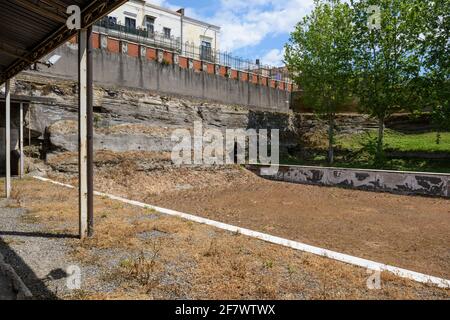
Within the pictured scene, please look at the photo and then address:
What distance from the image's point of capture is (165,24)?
34.5 meters

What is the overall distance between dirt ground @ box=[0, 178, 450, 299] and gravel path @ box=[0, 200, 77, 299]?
16 millimetres

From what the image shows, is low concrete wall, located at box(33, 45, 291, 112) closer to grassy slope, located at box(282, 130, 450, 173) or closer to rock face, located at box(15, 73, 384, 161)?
rock face, located at box(15, 73, 384, 161)

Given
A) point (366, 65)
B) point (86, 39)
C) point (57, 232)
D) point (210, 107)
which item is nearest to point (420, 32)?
point (366, 65)

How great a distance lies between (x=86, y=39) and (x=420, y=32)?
19327 mm

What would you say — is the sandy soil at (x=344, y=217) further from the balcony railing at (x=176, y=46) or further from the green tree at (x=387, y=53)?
the balcony railing at (x=176, y=46)

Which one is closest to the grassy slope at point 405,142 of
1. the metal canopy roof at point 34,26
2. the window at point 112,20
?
the metal canopy roof at point 34,26

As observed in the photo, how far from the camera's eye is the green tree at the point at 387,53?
18.9m

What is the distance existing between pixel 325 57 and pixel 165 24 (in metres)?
19.1

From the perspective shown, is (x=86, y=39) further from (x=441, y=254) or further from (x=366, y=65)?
(x=366, y=65)

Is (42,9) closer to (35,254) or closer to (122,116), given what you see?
(35,254)

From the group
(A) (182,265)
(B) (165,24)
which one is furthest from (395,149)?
(B) (165,24)

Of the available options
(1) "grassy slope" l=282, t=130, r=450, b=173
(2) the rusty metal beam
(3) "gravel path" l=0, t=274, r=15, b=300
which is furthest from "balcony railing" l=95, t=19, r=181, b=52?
(3) "gravel path" l=0, t=274, r=15, b=300

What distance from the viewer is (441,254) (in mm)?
6691

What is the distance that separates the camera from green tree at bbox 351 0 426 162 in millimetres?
18922
